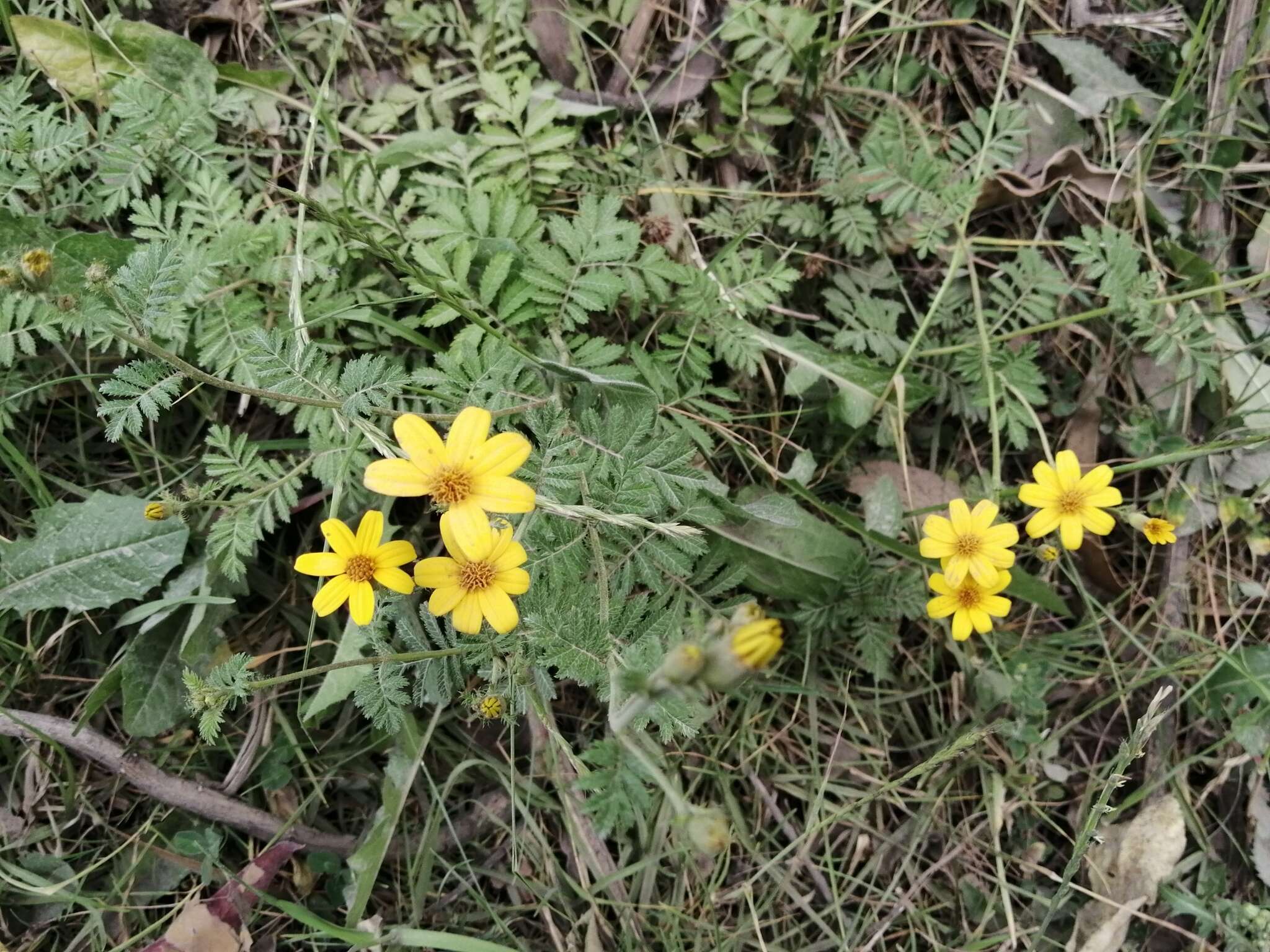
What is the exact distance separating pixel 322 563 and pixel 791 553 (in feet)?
4.59

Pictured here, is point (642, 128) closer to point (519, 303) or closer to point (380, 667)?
point (519, 303)

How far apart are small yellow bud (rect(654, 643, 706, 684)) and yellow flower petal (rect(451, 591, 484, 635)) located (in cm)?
65

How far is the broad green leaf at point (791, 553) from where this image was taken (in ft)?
8.93

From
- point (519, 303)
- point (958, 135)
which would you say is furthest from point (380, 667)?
point (958, 135)

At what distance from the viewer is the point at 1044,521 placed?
2592 mm

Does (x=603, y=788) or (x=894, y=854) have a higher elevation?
(x=603, y=788)

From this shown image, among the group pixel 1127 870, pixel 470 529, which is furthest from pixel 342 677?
pixel 1127 870

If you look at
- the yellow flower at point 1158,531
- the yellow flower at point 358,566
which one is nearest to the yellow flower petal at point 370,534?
the yellow flower at point 358,566

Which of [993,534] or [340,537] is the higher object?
[340,537]

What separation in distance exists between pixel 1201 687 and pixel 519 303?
2.62m

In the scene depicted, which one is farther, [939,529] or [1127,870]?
[1127,870]

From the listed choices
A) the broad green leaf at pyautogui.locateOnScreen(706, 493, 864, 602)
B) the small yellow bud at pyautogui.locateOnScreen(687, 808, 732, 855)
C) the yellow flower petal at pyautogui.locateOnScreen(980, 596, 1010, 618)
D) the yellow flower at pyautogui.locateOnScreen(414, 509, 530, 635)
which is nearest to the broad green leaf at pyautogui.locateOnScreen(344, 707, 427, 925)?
the yellow flower at pyautogui.locateOnScreen(414, 509, 530, 635)

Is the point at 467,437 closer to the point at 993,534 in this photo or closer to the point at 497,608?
the point at 497,608

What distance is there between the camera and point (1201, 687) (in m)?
3.05
